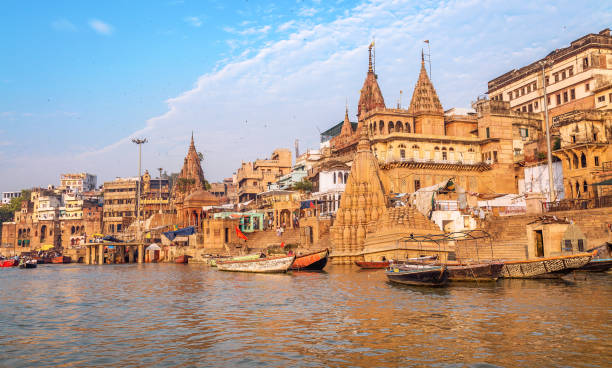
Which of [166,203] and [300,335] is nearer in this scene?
[300,335]

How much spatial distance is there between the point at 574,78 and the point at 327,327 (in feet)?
157

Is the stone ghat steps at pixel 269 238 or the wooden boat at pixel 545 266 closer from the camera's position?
the wooden boat at pixel 545 266

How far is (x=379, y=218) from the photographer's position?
1628 inches

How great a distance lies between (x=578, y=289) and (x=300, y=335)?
44.7ft

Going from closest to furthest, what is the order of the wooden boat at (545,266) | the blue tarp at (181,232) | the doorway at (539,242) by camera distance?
the wooden boat at (545,266), the doorway at (539,242), the blue tarp at (181,232)

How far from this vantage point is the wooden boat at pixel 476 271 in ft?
80.4

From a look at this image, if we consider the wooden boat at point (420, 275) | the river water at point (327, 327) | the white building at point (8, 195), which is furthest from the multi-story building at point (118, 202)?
the wooden boat at point (420, 275)

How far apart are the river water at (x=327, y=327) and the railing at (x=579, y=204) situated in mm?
9766

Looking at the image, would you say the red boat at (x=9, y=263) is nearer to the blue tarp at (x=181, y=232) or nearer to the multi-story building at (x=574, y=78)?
the blue tarp at (x=181, y=232)

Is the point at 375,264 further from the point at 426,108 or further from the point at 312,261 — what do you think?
the point at 426,108

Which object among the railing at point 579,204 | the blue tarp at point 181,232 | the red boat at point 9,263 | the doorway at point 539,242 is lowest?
the red boat at point 9,263

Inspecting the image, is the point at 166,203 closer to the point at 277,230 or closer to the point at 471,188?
the point at 277,230

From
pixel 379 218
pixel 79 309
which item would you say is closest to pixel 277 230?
pixel 379 218

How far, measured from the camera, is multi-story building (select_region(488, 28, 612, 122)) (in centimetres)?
4956
